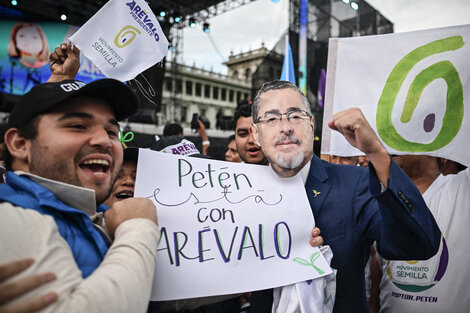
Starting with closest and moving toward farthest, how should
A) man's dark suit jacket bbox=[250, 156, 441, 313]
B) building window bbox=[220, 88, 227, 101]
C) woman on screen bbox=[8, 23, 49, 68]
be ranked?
man's dark suit jacket bbox=[250, 156, 441, 313]
woman on screen bbox=[8, 23, 49, 68]
building window bbox=[220, 88, 227, 101]

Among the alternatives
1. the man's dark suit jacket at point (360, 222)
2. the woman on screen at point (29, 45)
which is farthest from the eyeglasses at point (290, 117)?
the woman on screen at point (29, 45)

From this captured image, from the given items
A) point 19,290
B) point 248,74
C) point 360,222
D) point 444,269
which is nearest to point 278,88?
point 360,222

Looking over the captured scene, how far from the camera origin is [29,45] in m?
11.0

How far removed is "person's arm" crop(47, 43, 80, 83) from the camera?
5.71ft

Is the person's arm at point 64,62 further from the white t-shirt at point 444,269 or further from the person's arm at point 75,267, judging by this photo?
the white t-shirt at point 444,269

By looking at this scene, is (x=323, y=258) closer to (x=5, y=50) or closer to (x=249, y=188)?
(x=249, y=188)

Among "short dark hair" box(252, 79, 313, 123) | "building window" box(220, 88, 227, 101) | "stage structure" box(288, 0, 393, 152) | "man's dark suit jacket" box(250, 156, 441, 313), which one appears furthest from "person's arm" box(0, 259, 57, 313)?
"building window" box(220, 88, 227, 101)

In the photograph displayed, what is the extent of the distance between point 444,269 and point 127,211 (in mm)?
1761

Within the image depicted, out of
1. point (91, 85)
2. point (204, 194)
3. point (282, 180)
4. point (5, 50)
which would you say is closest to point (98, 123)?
point (91, 85)

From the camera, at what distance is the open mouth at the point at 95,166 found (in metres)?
1.06

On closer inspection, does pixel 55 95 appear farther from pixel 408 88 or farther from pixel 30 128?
pixel 408 88

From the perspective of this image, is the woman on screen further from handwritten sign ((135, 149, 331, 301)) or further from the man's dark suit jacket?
the man's dark suit jacket

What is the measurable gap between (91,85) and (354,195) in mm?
1147

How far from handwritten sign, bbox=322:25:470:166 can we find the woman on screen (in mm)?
11637
